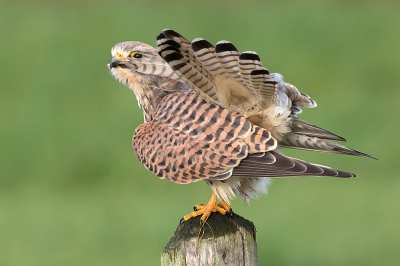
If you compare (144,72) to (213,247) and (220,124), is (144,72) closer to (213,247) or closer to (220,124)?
(220,124)

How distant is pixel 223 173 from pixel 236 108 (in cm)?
45

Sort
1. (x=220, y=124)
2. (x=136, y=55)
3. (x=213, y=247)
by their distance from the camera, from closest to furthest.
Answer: (x=213, y=247), (x=220, y=124), (x=136, y=55)

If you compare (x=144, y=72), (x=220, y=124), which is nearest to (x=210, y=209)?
(x=220, y=124)

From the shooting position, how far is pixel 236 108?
122 inches

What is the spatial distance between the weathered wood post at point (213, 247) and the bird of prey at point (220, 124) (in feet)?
0.80

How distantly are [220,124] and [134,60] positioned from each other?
89 centimetres

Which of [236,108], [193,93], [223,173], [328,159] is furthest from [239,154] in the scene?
[328,159]

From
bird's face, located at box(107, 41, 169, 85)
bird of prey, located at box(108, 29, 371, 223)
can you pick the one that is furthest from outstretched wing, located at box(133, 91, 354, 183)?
bird's face, located at box(107, 41, 169, 85)

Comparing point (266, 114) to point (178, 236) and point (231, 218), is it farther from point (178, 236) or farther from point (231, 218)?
point (178, 236)

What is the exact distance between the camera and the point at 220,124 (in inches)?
117

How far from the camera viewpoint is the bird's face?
3393 millimetres

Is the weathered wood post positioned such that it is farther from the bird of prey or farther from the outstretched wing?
the outstretched wing

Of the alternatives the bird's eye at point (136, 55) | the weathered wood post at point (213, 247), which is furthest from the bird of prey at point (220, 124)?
the weathered wood post at point (213, 247)

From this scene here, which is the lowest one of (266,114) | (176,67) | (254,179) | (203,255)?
(203,255)
